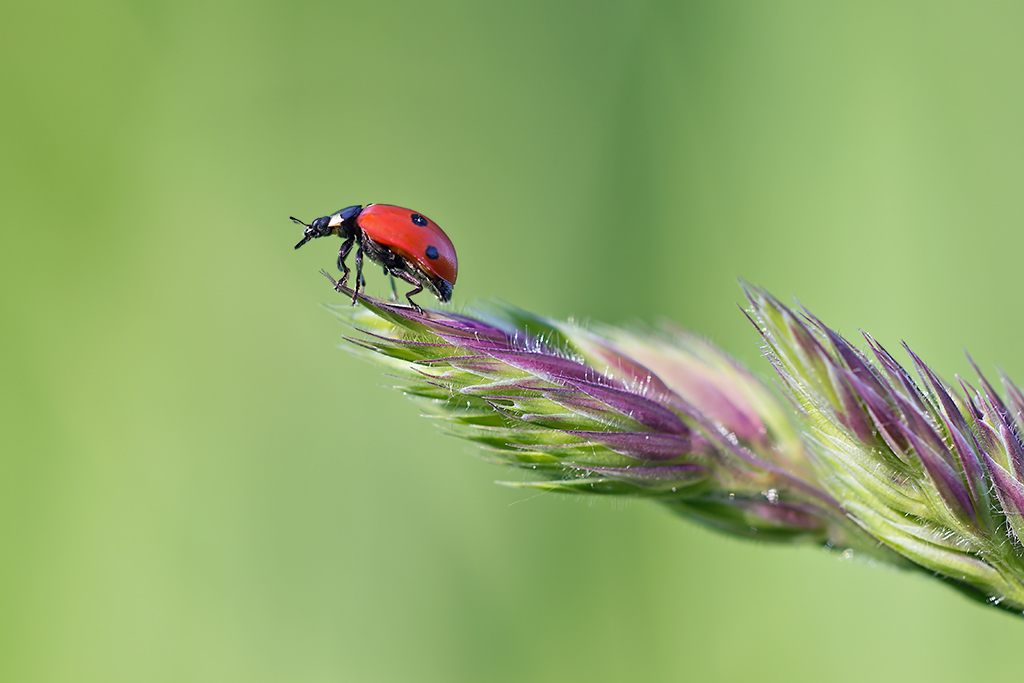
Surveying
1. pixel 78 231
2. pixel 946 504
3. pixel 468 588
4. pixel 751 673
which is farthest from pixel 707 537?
pixel 78 231

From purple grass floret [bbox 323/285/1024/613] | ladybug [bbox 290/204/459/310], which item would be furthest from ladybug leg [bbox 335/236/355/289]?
purple grass floret [bbox 323/285/1024/613]

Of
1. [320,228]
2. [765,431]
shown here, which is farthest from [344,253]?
[765,431]

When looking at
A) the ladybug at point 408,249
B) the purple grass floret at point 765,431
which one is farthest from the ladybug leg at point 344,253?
the purple grass floret at point 765,431

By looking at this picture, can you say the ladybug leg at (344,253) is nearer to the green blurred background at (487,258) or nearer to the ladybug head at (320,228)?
the ladybug head at (320,228)

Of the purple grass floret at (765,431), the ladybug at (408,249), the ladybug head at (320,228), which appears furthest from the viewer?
the ladybug head at (320,228)

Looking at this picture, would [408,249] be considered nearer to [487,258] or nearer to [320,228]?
[320,228]

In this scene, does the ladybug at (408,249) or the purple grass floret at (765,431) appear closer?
the purple grass floret at (765,431)

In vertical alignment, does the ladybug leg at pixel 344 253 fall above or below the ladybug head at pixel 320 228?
below

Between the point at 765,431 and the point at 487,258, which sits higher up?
the point at 487,258
